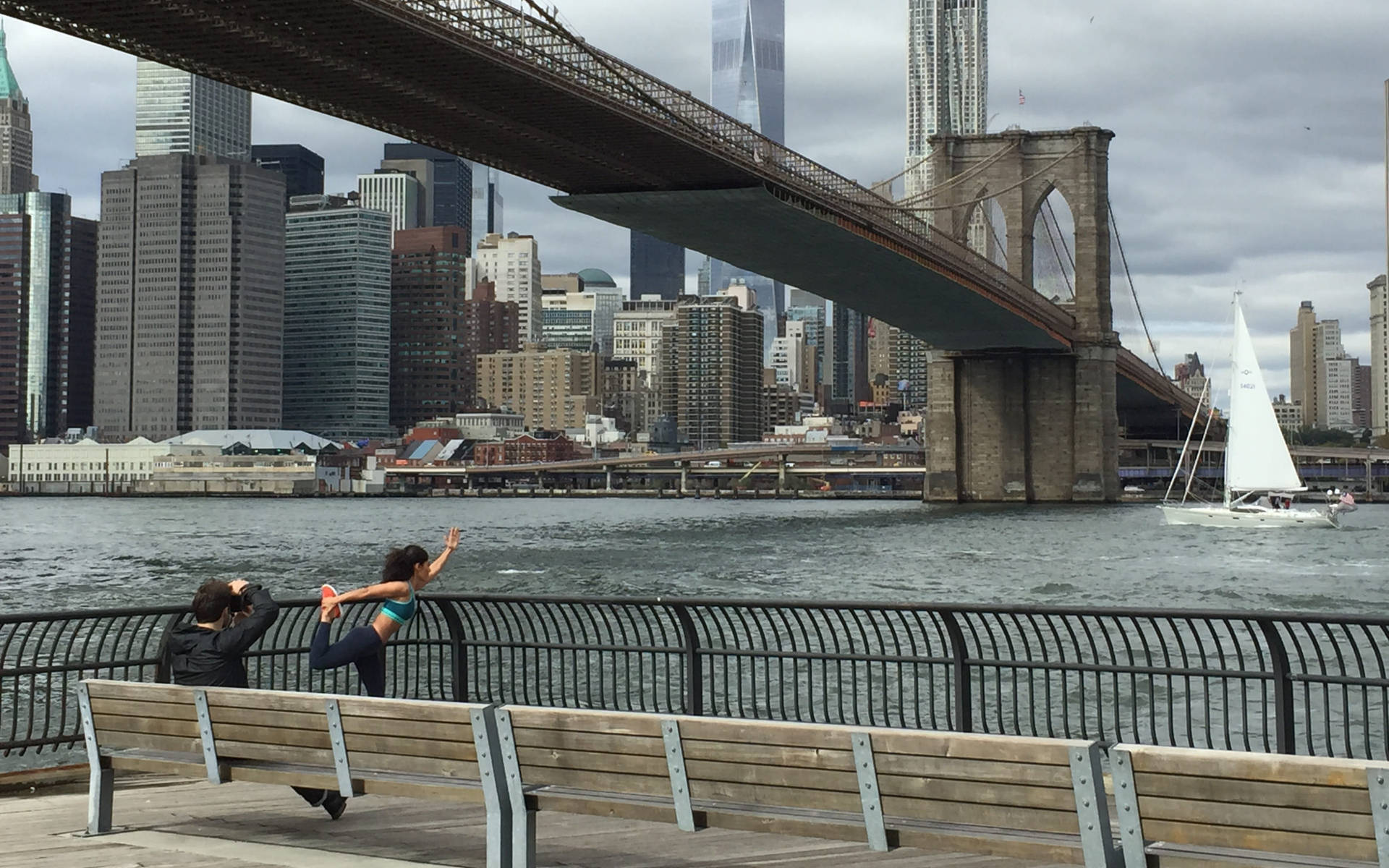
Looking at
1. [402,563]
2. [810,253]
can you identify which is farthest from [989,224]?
[402,563]

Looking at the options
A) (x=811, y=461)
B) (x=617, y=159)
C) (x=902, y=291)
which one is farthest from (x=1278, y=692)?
(x=811, y=461)

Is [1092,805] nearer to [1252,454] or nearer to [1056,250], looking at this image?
[1252,454]

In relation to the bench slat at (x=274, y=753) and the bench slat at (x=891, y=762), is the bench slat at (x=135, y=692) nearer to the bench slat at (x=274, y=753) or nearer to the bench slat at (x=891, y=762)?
the bench slat at (x=274, y=753)

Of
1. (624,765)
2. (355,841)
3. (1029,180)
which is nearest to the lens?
(624,765)

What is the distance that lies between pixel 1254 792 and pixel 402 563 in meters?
3.92

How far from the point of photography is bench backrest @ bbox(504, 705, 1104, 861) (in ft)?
15.3

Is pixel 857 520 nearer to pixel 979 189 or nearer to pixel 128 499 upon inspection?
pixel 979 189

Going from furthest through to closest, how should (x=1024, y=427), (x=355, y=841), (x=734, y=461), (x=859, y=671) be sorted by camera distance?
1. (x=734, y=461)
2. (x=1024, y=427)
3. (x=859, y=671)
4. (x=355, y=841)

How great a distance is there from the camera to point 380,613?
7020 mm

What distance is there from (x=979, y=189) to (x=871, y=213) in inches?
1482

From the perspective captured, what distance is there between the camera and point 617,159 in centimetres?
4775

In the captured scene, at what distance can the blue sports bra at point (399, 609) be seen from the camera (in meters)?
7.05

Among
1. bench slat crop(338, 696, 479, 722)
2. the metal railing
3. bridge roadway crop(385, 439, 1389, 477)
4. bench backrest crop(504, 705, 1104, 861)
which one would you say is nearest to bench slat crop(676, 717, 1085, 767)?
bench backrest crop(504, 705, 1104, 861)

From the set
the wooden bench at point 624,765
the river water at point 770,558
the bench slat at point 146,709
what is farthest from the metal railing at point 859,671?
the river water at point 770,558
